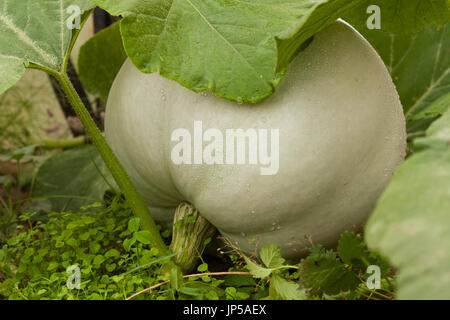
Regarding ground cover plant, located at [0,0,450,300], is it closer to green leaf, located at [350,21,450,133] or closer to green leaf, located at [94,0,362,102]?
green leaf, located at [94,0,362,102]

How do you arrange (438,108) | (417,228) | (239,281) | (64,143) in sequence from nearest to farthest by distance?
(417,228)
(239,281)
(438,108)
(64,143)

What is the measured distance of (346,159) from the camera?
0.78 m

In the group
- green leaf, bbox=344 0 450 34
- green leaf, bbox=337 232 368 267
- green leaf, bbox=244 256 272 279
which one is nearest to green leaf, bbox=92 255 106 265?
green leaf, bbox=244 256 272 279

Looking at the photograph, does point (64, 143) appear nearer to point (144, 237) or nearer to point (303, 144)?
point (144, 237)

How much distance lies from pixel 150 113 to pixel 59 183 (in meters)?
0.48

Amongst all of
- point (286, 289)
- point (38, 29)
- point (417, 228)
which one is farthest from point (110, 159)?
point (417, 228)

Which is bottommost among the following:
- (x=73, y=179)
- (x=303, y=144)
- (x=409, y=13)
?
(x=73, y=179)

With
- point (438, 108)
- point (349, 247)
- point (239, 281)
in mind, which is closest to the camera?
point (349, 247)

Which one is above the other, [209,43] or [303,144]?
[209,43]

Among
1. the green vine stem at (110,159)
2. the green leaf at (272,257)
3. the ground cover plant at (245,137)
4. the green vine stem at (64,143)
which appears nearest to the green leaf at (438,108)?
the ground cover plant at (245,137)

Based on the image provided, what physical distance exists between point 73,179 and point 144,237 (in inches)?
19.4

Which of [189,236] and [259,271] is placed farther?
[189,236]

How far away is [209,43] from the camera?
2.53ft
